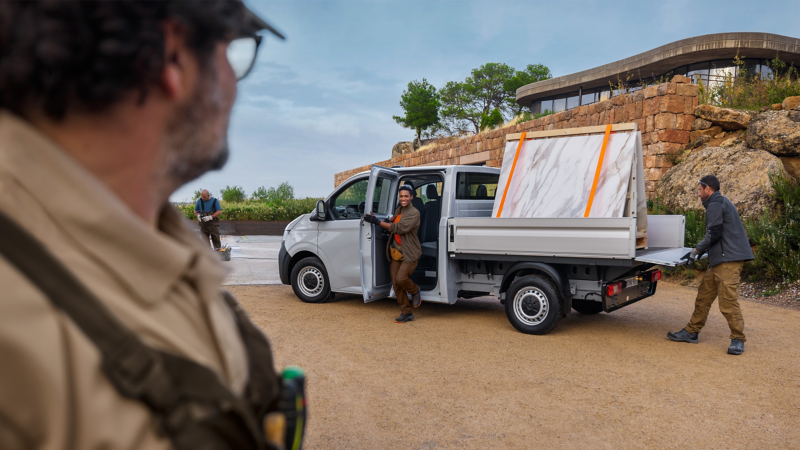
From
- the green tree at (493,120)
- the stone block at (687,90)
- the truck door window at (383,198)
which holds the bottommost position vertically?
the truck door window at (383,198)

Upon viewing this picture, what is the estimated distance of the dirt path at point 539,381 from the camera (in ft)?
12.7

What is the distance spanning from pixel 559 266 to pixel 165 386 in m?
6.52

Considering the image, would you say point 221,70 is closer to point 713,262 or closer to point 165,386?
point 165,386

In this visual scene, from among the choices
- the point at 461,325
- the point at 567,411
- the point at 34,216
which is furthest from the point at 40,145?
the point at 461,325

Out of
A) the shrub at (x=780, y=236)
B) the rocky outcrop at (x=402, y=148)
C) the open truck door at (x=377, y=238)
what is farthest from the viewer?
the rocky outcrop at (x=402, y=148)

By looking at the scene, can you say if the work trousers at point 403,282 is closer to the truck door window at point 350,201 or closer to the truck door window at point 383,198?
the truck door window at point 383,198

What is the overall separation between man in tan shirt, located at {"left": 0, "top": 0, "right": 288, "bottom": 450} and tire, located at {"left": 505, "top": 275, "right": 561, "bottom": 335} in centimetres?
607

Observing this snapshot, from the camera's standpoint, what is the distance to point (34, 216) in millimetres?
727

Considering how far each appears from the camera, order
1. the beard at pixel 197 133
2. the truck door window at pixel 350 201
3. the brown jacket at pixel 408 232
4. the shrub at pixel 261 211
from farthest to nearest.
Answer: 1. the shrub at pixel 261 211
2. the truck door window at pixel 350 201
3. the brown jacket at pixel 408 232
4. the beard at pixel 197 133

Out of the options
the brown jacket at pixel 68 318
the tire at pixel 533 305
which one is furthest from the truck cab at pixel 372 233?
the brown jacket at pixel 68 318

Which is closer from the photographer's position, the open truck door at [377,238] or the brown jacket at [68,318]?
the brown jacket at [68,318]

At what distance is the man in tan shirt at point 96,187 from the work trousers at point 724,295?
6.69m

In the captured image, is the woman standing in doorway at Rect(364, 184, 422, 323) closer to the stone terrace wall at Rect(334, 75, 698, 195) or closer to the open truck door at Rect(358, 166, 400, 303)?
the open truck door at Rect(358, 166, 400, 303)

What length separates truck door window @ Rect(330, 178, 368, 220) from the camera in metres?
8.43
